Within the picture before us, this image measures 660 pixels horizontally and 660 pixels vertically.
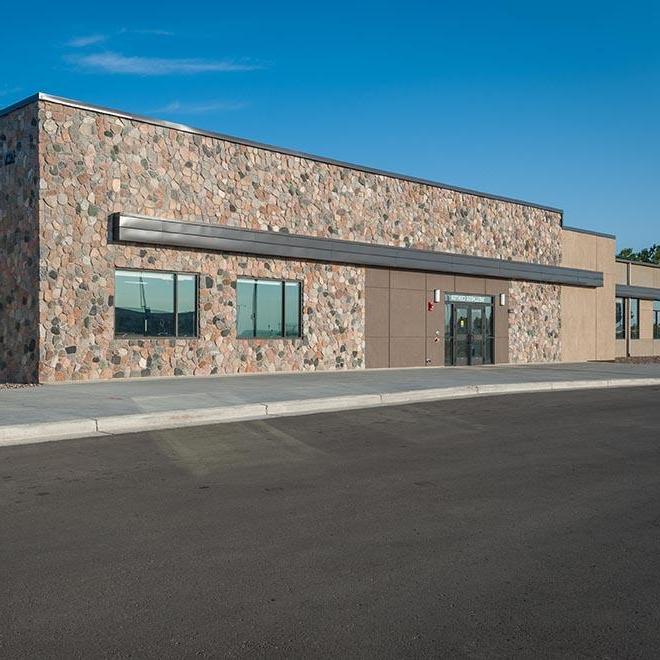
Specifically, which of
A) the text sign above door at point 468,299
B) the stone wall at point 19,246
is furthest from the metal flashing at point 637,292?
the stone wall at point 19,246

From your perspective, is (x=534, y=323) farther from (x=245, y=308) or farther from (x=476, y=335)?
(x=245, y=308)

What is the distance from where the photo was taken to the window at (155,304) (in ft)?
63.7

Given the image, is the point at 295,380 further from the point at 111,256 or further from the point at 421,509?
the point at 421,509

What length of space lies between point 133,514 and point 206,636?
2.63 m

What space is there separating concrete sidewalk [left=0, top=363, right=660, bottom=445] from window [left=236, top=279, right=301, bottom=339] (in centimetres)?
161

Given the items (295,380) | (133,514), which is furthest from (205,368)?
(133,514)

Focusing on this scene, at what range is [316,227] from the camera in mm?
23734

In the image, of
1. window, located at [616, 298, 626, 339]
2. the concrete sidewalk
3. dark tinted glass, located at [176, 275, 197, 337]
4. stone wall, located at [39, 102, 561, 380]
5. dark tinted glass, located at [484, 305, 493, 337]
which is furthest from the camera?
window, located at [616, 298, 626, 339]

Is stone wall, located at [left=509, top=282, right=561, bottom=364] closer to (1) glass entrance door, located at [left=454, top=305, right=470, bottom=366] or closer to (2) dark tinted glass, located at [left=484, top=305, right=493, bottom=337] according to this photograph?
(2) dark tinted glass, located at [left=484, top=305, right=493, bottom=337]

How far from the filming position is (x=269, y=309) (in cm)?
2244

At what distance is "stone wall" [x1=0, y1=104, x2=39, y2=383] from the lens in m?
18.1

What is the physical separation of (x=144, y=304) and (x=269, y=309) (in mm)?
3992

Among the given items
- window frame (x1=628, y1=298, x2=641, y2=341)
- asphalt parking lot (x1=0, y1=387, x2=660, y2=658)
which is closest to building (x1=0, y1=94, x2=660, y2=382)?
asphalt parking lot (x1=0, y1=387, x2=660, y2=658)

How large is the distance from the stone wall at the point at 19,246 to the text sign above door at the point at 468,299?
1494cm
